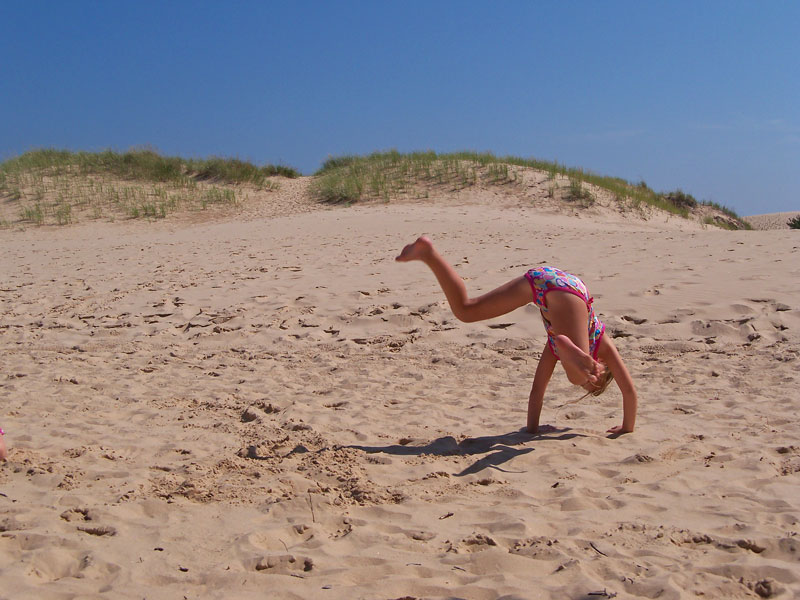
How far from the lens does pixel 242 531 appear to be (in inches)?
105

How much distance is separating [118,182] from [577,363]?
61.0 ft

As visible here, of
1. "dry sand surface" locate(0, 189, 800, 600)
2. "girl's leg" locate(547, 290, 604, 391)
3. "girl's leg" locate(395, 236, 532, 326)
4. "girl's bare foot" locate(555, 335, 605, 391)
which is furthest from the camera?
"girl's leg" locate(395, 236, 532, 326)

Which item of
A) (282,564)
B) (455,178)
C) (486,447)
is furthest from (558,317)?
(455,178)

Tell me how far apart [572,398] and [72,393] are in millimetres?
3417

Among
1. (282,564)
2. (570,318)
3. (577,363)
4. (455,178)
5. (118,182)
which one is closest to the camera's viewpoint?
(282,564)

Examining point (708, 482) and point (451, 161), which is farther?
point (451, 161)

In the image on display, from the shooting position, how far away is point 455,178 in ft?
60.0

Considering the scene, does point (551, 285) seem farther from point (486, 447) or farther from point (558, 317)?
point (486, 447)

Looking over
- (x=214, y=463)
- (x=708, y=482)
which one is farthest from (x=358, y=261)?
(x=708, y=482)

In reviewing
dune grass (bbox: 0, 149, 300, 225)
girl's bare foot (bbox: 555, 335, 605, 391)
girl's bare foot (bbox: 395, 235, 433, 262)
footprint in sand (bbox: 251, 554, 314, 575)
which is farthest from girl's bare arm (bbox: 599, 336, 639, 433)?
dune grass (bbox: 0, 149, 300, 225)

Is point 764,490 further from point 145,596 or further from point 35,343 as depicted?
point 35,343

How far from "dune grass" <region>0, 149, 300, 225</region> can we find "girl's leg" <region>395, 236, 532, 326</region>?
1442cm

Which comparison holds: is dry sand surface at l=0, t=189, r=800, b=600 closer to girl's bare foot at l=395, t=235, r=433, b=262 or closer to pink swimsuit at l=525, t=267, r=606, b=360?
pink swimsuit at l=525, t=267, r=606, b=360

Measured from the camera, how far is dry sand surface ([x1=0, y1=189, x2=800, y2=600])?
7.63 ft
